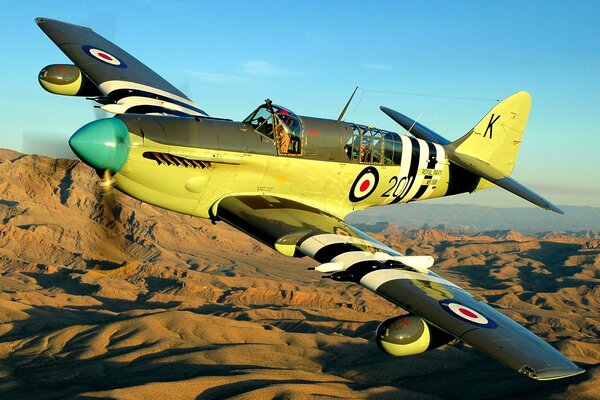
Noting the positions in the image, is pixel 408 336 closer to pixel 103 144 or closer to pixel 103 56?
pixel 103 144

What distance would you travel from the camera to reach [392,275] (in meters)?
14.3

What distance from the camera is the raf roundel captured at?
74.3ft

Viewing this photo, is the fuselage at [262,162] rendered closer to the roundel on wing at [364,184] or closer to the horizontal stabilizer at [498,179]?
the roundel on wing at [364,184]

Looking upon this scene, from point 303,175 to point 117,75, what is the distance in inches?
315

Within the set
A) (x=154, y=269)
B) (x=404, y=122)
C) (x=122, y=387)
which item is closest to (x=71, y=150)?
(x=404, y=122)

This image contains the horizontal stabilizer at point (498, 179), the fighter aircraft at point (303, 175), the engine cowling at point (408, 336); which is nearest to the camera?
the engine cowling at point (408, 336)

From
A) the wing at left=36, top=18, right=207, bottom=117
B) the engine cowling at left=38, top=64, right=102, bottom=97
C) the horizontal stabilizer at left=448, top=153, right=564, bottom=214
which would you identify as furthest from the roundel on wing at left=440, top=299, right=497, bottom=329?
the engine cowling at left=38, top=64, right=102, bottom=97

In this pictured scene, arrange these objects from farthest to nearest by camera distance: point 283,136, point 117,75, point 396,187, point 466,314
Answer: point 396,187
point 117,75
point 283,136
point 466,314

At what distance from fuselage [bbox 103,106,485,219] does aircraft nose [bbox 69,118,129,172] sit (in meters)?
0.30

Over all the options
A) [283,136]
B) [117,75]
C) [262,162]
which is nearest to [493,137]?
[283,136]

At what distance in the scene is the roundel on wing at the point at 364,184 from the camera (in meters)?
20.5

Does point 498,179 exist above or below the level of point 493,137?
below

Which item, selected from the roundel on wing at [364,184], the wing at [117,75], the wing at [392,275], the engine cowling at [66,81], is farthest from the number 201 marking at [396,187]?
the engine cowling at [66,81]

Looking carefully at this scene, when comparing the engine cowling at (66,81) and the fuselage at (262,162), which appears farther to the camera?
the engine cowling at (66,81)
